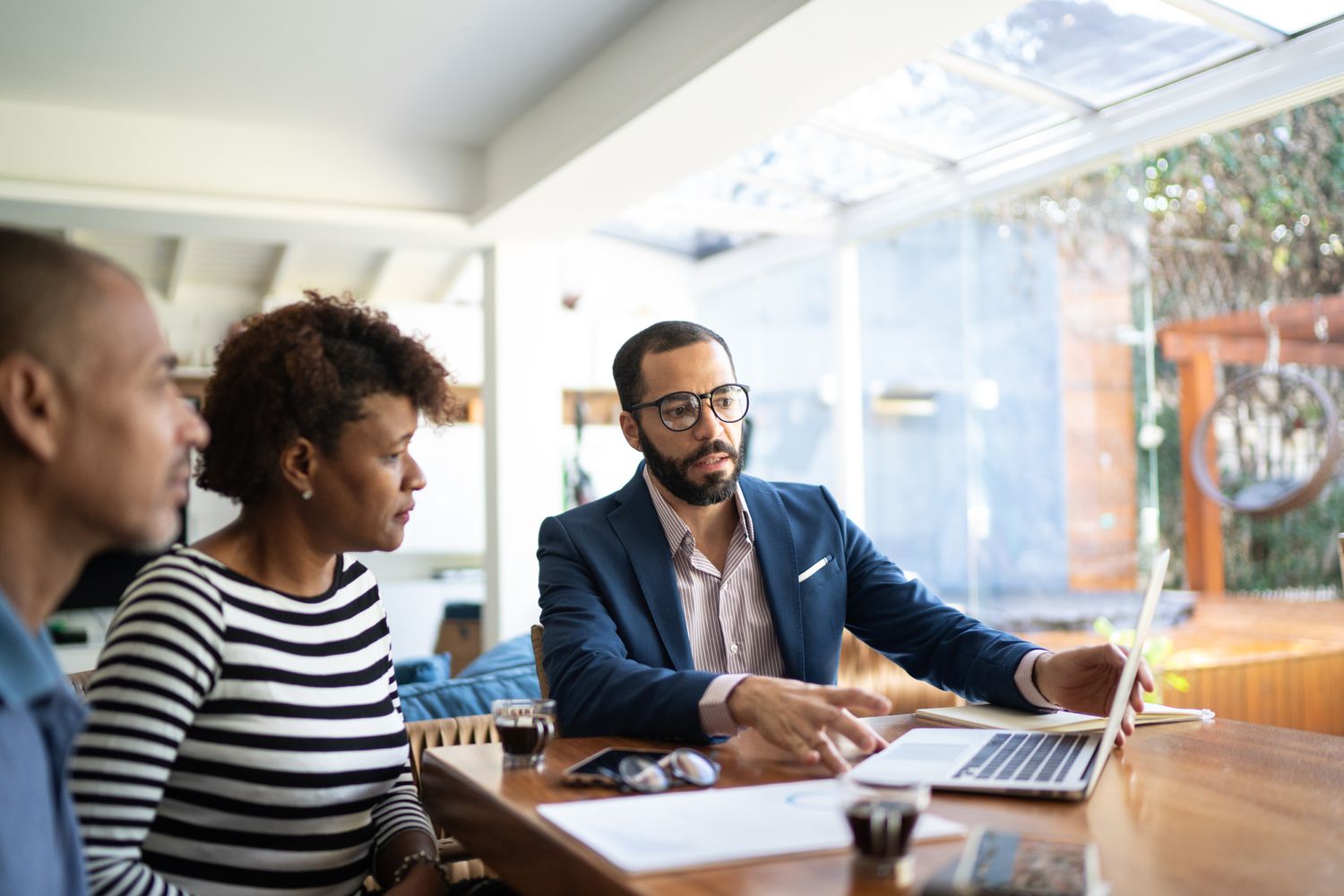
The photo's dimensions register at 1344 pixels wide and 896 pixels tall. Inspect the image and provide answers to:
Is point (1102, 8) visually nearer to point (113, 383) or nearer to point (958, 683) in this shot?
point (958, 683)

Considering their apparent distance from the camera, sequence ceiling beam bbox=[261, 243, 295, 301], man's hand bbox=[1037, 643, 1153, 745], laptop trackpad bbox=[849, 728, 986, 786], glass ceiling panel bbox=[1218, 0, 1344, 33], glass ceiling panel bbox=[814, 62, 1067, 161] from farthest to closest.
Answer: ceiling beam bbox=[261, 243, 295, 301] < glass ceiling panel bbox=[814, 62, 1067, 161] < glass ceiling panel bbox=[1218, 0, 1344, 33] < man's hand bbox=[1037, 643, 1153, 745] < laptop trackpad bbox=[849, 728, 986, 786]

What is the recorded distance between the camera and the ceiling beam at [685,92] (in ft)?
10.2

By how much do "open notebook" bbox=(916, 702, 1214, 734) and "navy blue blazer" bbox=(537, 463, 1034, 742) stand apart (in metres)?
0.05

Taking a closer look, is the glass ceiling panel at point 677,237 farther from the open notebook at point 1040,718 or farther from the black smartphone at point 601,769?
the black smartphone at point 601,769

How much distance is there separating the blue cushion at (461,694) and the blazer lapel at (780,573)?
2.51 ft

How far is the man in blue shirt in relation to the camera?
2.86 ft

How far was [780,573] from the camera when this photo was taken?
6.61 feet

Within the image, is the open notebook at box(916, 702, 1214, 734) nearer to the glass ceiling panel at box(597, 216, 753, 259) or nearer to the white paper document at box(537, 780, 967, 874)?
the white paper document at box(537, 780, 967, 874)

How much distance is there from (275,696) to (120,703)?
7.7 inches

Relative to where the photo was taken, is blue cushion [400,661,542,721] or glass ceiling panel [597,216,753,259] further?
glass ceiling panel [597,216,753,259]

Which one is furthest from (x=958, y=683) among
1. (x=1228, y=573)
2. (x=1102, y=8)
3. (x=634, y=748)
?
(x=1228, y=573)

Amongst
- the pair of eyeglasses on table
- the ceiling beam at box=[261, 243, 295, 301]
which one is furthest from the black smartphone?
the ceiling beam at box=[261, 243, 295, 301]

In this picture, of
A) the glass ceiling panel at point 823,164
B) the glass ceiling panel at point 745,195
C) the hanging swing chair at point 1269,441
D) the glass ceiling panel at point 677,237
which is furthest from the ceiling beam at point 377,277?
the hanging swing chair at point 1269,441

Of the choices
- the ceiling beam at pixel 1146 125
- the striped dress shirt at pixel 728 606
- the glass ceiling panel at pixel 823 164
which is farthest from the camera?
the glass ceiling panel at pixel 823 164
